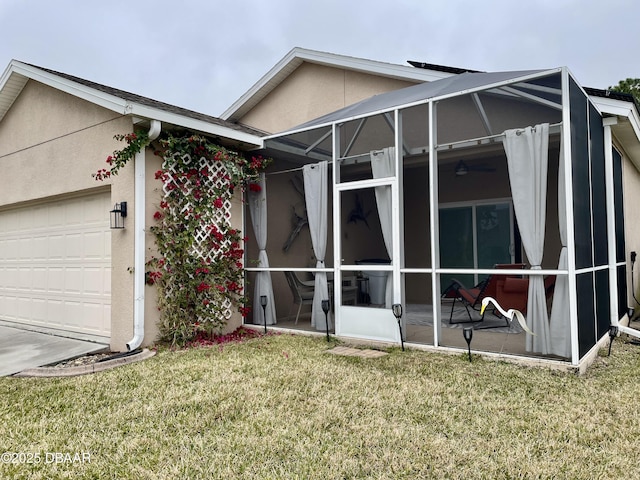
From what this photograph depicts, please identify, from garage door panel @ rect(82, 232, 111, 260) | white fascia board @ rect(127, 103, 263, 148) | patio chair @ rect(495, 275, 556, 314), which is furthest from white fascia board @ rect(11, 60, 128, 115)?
patio chair @ rect(495, 275, 556, 314)

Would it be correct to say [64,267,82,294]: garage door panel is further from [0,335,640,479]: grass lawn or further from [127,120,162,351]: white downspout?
[0,335,640,479]: grass lawn

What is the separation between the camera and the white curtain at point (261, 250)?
22.7ft

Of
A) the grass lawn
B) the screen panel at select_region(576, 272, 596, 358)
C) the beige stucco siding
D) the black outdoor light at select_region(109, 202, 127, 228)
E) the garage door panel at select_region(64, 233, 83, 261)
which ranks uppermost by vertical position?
the beige stucco siding

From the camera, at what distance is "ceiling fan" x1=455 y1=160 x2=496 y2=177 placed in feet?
29.5

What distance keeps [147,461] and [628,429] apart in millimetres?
3124

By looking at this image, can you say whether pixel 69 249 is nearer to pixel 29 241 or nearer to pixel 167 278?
pixel 29 241

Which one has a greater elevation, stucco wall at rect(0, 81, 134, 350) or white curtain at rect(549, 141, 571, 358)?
stucco wall at rect(0, 81, 134, 350)

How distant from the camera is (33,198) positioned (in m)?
7.27

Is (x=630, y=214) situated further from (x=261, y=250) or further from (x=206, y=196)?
(x=206, y=196)

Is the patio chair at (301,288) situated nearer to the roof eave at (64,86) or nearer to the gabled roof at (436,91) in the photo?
the gabled roof at (436,91)

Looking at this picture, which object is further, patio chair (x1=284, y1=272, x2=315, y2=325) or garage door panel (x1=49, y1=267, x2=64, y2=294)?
patio chair (x1=284, y1=272, x2=315, y2=325)

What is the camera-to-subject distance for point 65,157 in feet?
22.0

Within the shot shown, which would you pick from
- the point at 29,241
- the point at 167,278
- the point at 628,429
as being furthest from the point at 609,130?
the point at 29,241

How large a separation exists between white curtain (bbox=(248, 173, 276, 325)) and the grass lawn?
2071 mm
